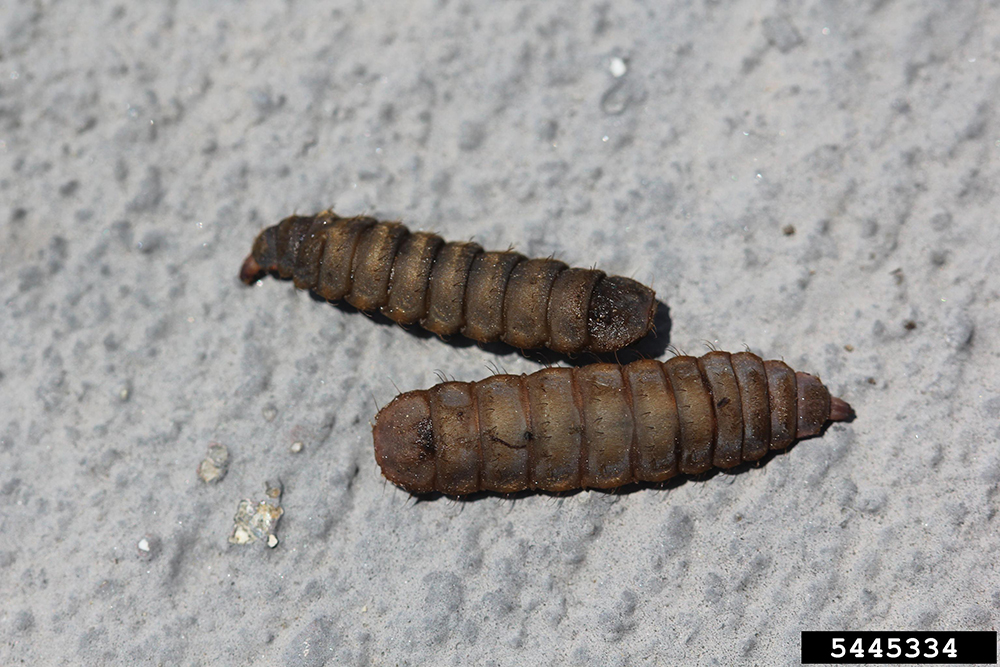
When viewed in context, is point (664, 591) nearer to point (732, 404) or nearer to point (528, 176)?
point (732, 404)

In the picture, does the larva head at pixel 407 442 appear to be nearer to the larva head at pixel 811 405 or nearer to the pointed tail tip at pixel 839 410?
the larva head at pixel 811 405

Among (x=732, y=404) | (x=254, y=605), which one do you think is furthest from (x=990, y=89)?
(x=254, y=605)

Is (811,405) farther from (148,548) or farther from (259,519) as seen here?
(148,548)

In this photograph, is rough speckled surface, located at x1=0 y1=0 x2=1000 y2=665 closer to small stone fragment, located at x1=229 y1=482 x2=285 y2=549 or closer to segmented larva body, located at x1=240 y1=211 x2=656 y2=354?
small stone fragment, located at x1=229 y1=482 x2=285 y2=549

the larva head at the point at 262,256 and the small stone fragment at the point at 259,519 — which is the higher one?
the larva head at the point at 262,256

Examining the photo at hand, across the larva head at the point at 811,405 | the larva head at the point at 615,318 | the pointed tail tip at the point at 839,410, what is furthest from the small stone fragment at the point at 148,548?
the pointed tail tip at the point at 839,410

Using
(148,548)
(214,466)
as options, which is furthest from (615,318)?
(148,548)
